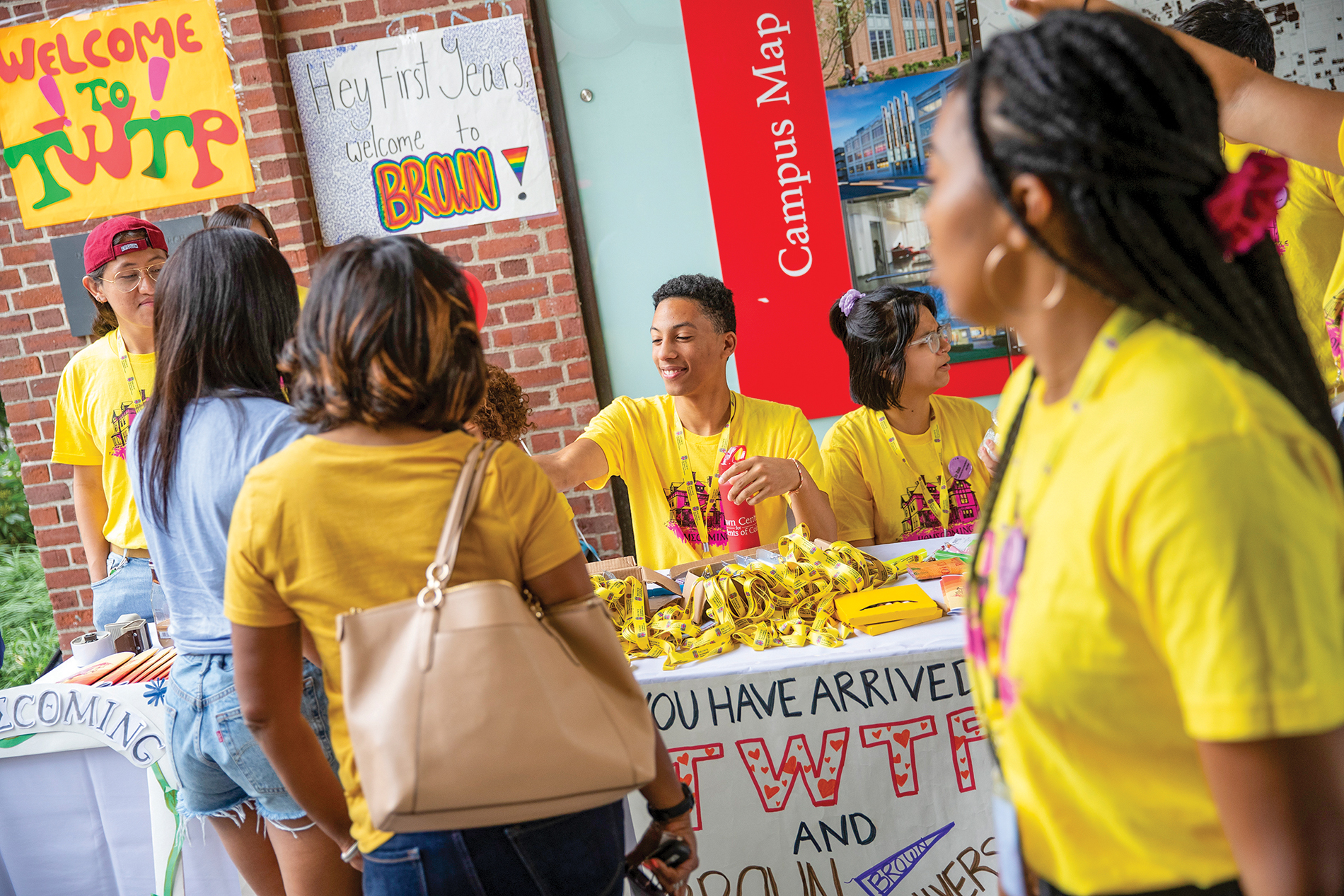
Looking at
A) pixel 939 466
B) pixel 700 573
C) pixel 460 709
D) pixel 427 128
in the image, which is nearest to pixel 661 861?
pixel 460 709

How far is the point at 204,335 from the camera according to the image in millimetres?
1537

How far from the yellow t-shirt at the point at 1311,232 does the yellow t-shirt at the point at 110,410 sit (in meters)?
2.97

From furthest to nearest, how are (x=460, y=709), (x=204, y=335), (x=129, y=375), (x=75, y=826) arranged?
(x=129, y=375), (x=75, y=826), (x=204, y=335), (x=460, y=709)

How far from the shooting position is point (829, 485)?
2.76m

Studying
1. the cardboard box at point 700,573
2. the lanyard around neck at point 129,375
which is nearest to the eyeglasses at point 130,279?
the lanyard around neck at point 129,375

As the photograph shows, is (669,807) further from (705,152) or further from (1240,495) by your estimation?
(705,152)

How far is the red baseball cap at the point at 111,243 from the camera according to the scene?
94.3 inches

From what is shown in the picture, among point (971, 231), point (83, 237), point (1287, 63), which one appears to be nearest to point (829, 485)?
point (971, 231)

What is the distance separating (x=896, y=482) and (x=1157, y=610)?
6.96 ft

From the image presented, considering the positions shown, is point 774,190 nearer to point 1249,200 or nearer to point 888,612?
point 888,612

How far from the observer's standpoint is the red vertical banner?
3.43m

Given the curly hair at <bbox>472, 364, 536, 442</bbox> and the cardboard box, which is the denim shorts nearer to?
the cardboard box

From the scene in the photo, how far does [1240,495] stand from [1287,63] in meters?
3.46

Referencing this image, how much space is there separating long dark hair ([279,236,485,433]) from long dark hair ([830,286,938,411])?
1827 millimetres
